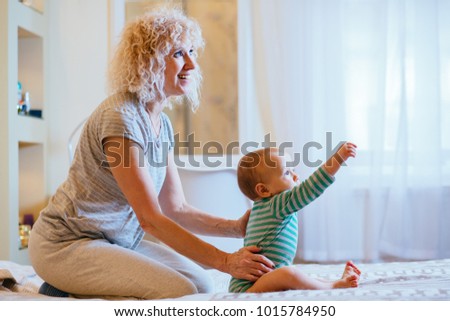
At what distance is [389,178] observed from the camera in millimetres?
3561

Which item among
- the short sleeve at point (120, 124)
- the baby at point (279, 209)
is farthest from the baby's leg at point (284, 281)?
the short sleeve at point (120, 124)

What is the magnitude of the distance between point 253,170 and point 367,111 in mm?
2045

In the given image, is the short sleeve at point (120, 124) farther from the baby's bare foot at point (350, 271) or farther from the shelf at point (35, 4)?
the shelf at point (35, 4)

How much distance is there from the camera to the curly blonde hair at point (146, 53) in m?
1.79

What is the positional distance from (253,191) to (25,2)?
2327mm

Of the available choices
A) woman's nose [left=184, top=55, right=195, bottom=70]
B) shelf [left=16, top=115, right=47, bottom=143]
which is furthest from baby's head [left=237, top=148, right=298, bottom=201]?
shelf [left=16, top=115, right=47, bottom=143]

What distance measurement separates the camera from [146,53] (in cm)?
184

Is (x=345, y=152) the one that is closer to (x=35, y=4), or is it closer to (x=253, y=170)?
(x=253, y=170)

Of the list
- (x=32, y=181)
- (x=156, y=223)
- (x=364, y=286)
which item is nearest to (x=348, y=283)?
(x=364, y=286)

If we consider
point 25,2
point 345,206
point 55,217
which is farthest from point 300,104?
point 55,217

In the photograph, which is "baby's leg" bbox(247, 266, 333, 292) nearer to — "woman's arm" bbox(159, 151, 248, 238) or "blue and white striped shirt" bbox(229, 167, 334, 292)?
"blue and white striped shirt" bbox(229, 167, 334, 292)

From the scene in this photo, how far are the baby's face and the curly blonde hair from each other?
40 centimetres

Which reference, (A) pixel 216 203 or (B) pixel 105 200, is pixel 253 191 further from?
(A) pixel 216 203

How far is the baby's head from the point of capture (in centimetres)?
168
